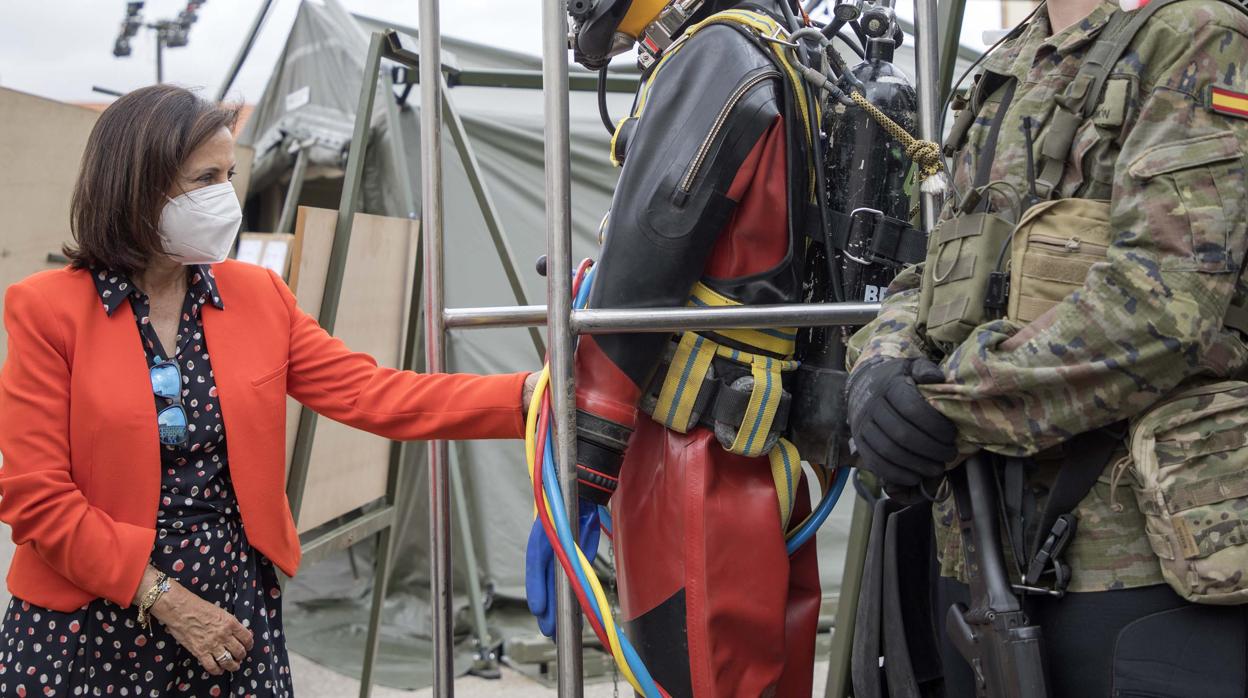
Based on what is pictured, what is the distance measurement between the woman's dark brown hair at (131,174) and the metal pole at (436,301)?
1.34ft

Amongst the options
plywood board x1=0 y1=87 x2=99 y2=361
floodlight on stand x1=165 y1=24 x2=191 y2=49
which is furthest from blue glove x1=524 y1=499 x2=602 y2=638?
floodlight on stand x1=165 y1=24 x2=191 y2=49

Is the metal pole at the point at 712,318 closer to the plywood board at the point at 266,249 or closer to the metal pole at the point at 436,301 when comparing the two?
the metal pole at the point at 436,301

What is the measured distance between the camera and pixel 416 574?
204 inches

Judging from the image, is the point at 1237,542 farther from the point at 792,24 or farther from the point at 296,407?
the point at 296,407

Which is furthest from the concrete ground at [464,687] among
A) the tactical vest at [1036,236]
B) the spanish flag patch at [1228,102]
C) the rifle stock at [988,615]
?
the spanish flag patch at [1228,102]

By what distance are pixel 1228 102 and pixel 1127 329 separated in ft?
0.84

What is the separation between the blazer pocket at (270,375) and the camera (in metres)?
1.98

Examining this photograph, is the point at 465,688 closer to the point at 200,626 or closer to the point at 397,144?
the point at 397,144

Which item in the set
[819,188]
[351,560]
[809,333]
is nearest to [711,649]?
[809,333]

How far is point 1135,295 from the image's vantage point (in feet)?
3.70

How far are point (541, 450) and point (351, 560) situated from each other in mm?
4129

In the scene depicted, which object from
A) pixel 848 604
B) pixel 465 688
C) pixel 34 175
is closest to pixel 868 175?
pixel 848 604

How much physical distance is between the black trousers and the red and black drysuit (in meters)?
0.52

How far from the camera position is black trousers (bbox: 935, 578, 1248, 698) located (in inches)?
44.8
